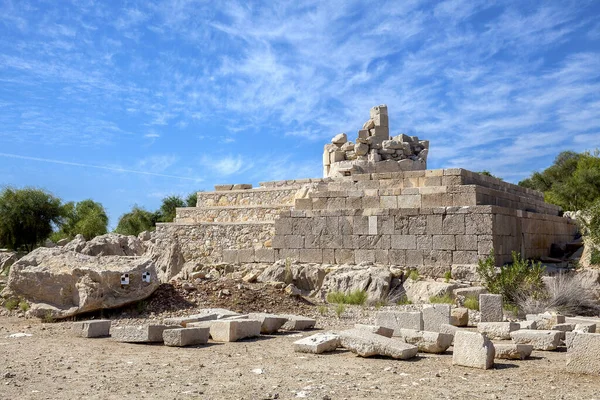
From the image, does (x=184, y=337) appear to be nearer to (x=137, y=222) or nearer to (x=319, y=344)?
(x=319, y=344)

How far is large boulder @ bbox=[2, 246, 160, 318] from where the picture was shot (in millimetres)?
9836

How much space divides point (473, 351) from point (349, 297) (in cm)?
578

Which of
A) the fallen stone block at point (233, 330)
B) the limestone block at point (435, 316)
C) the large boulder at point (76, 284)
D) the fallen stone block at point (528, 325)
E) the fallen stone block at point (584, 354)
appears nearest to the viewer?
the fallen stone block at point (584, 354)

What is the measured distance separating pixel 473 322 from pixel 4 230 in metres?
25.7

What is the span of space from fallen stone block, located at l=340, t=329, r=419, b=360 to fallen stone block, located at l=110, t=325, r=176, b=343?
257cm

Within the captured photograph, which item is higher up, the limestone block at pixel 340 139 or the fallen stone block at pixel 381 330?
the limestone block at pixel 340 139

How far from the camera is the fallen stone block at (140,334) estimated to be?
7613 mm

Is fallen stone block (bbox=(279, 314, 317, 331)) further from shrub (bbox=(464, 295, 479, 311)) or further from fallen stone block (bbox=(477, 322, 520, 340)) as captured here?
shrub (bbox=(464, 295, 479, 311))

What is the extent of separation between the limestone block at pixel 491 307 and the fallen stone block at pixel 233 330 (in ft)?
11.3

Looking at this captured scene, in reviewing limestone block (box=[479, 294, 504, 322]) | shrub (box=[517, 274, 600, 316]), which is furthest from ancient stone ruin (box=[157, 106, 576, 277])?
limestone block (box=[479, 294, 504, 322])

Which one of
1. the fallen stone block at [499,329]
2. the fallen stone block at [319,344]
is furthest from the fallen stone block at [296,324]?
the fallen stone block at [499,329]

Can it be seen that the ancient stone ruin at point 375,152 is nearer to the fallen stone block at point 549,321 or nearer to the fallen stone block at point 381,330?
the fallen stone block at point 549,321

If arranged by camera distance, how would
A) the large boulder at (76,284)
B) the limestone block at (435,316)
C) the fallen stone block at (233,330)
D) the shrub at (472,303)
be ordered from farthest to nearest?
the shrub at (472,303) → the large boulder at (76,284) → the limestone block at (435,316) → the fallen stone block at (233,330)

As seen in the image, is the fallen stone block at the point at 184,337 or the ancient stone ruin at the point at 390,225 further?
the ancient stone ruin at the point at 390,225
